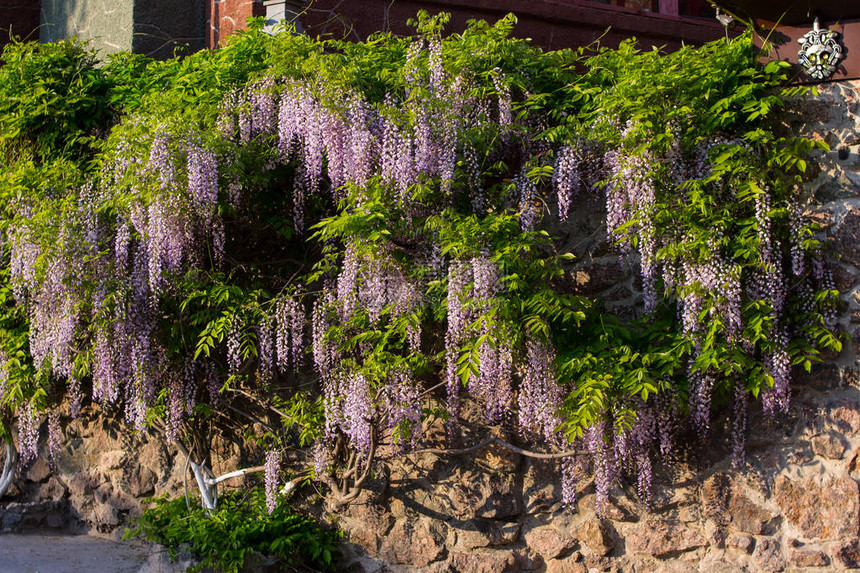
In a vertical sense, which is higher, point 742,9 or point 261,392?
point 742,9

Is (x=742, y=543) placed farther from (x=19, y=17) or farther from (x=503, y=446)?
(x=19, y=17)

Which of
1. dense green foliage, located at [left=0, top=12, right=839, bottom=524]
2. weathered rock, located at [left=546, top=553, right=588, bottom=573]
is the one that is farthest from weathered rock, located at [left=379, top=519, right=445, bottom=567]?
weathered rock, located at [left=546, top=553, right=588, bottom=573]

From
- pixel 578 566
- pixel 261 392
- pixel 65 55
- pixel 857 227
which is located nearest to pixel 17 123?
pixel 65 55

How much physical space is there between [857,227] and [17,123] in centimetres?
436

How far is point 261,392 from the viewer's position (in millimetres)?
4891

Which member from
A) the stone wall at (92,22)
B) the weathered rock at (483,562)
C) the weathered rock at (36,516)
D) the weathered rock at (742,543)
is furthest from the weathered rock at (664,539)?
the stone wall at (92,22)

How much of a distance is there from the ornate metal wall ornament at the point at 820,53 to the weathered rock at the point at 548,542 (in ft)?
7.85

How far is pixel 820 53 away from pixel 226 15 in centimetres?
392

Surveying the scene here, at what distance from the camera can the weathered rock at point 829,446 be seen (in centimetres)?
392

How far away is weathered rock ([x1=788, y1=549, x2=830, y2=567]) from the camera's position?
3.91 metres

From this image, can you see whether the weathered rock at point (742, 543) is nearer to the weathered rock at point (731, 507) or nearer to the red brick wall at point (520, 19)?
the weathered rock at point (731, 507)

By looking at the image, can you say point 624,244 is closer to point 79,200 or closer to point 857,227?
Answer: point 857,227

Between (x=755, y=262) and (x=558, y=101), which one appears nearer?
(x=755, y=262)

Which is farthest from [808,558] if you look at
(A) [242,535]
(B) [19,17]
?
(B) [19,17]
